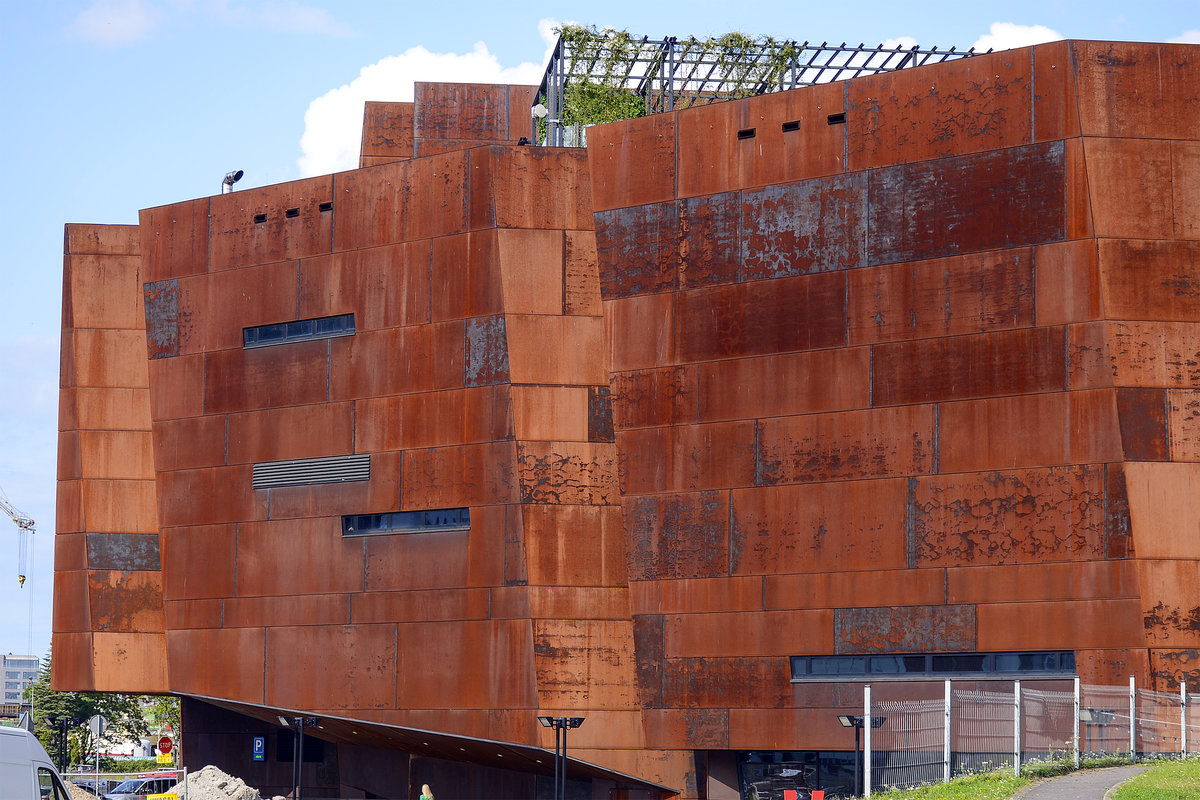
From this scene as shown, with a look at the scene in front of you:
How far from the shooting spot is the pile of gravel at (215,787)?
126ft

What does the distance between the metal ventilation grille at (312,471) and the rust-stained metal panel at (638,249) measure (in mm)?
7852

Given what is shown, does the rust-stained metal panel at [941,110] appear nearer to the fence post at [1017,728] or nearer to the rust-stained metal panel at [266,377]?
the fence post at [1017,728]

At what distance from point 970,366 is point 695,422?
6.43 metres

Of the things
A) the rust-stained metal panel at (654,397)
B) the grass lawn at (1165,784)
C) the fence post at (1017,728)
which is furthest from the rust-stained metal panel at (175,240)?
the grass lawn at (1165,784)

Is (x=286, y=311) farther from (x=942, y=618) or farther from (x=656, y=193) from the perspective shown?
(x=942, y=618)

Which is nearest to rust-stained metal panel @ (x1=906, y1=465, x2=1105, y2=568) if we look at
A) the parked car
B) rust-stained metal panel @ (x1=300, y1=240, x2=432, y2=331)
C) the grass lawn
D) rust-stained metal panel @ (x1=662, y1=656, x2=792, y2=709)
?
rust-stained metal panel @ (x1=662, y1=656, x2=792, y2=709)

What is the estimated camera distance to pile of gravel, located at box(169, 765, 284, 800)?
38.5 meters

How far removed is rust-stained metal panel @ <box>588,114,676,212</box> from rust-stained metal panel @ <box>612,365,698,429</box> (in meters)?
4.21

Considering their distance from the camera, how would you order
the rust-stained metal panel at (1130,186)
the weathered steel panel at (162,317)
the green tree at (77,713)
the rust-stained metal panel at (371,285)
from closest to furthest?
the rust-stained metal panel at (1130,186) → the rust-stained metal panel at (371,285) → the weathered steel panel at (162,317) → the green tree at (77,713)

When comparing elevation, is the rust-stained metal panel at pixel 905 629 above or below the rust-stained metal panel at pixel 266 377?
below

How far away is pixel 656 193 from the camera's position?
103 ft

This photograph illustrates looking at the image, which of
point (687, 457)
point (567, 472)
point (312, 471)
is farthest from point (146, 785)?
point (687, 457)

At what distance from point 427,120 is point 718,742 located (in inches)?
933

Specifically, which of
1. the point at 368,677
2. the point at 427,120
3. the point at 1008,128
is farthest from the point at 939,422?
the point at 427,120
